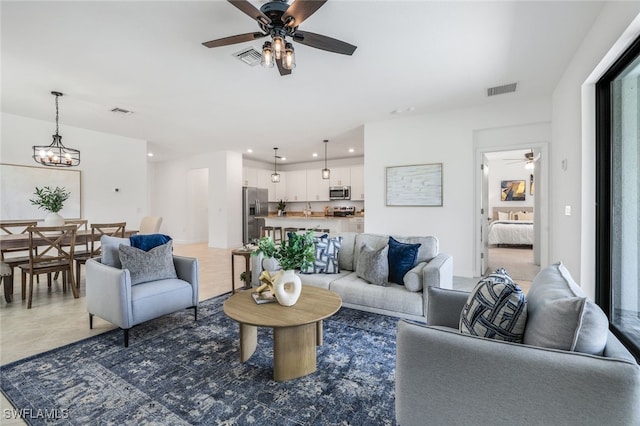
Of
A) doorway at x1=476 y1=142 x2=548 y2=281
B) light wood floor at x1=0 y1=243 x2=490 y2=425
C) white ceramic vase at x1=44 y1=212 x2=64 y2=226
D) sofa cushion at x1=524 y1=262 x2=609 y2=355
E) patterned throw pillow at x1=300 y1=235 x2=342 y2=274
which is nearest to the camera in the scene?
sofa cushion at x1=524 y1=262 x2=609 y2=355

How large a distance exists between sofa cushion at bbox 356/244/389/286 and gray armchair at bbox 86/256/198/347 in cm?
172

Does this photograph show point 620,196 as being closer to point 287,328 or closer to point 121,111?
point 287,328

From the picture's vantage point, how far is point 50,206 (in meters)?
4.01

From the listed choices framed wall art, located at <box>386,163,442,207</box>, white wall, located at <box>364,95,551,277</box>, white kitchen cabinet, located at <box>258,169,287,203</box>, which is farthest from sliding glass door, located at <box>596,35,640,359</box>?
white kitchen cabinet, located at <box>258,169,287,203</box>

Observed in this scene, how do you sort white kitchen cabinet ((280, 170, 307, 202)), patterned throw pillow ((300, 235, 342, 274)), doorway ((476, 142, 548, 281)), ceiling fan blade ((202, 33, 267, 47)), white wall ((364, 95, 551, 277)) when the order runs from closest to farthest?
ceiling fan blade ((202, 33, 267, 47)) → patterned throw pillow ((300, 235, 342, 274)) → white wall ((364, 95, 551, 277)) → doorway ((476, 142, 548, 281)) → white kitchen cabinet ((280, 170, 307, 202))

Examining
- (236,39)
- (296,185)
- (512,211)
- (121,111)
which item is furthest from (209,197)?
(512,211)

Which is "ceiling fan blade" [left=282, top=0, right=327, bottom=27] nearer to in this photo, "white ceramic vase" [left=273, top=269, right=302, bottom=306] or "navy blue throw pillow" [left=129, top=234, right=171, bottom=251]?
"white ceramic vase" [left=273, top=269, right=302, bottom=306]

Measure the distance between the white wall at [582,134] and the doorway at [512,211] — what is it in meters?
0.96

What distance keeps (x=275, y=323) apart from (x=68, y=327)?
239 centimetres

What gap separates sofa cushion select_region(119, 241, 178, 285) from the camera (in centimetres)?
260

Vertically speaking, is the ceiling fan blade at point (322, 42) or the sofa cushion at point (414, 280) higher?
the ceiling fan blade at point (322, 42)

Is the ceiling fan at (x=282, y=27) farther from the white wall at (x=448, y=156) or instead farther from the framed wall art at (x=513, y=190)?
the framed wall art at (x=513, y=190)

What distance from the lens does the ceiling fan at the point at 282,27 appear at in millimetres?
1867

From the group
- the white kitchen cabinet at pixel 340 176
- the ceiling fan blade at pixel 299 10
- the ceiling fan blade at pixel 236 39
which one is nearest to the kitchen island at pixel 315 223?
the white kitchen cabinet at pixel 340 176
